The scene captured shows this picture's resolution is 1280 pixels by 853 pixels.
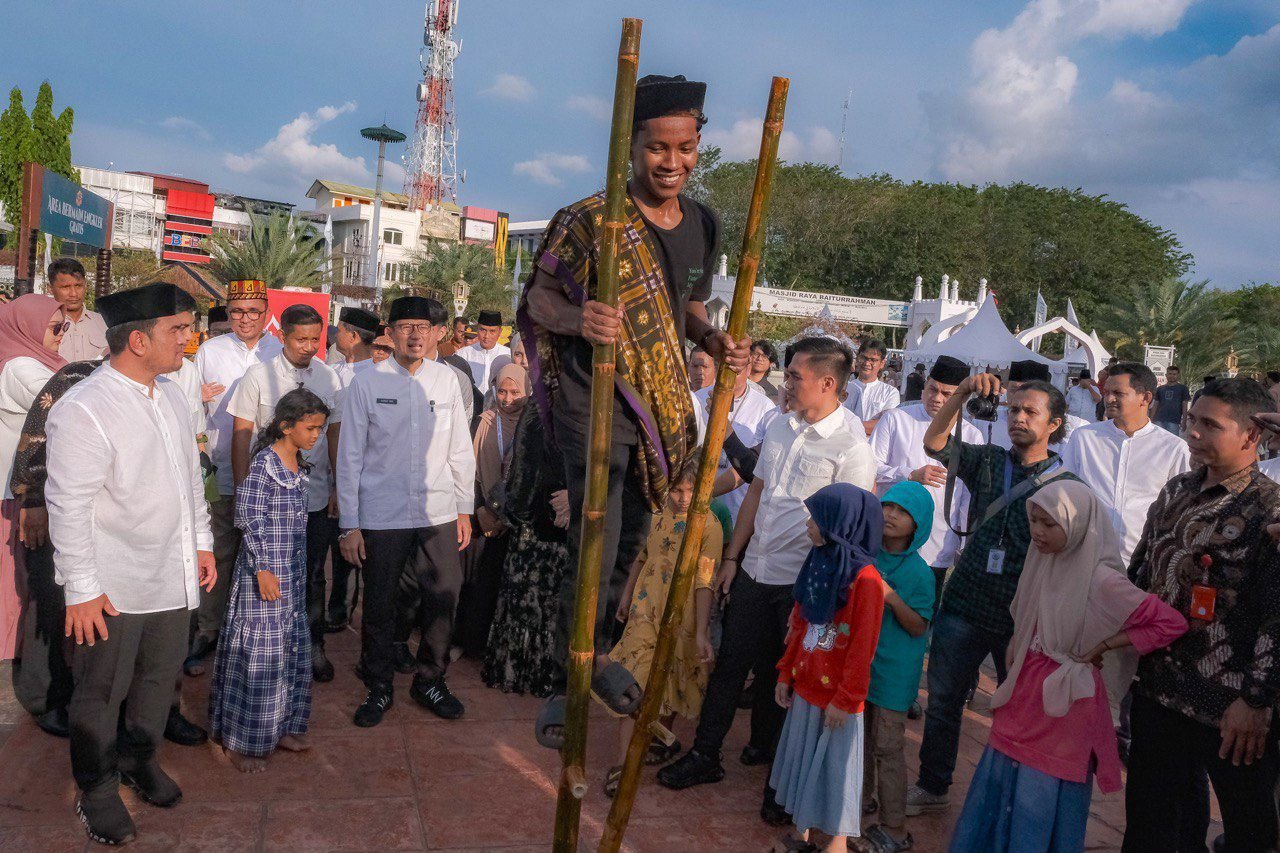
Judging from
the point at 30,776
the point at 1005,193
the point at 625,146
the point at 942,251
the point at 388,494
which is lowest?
the point at 30,776

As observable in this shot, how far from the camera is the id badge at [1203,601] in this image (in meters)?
3.49

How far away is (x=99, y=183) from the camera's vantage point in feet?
209

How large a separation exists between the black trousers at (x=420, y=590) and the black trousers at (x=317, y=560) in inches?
20.0

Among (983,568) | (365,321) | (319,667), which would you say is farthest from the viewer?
(365,321)

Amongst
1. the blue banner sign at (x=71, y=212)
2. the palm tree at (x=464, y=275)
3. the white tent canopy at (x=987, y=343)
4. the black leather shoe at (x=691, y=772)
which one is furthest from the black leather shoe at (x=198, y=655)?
the palm tree at (x=464, y=275)

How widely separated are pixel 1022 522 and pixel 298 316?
421 centimetres

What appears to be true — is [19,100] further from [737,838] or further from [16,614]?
[737,838]

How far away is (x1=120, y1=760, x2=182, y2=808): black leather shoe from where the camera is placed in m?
4.13

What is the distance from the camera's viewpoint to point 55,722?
15.8ft

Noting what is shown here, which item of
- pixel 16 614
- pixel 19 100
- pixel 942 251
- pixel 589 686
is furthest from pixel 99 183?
pixel 589 686

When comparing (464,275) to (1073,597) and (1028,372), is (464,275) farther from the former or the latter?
(1073,597)

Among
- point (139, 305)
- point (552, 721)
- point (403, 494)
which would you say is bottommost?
point (552, 721)

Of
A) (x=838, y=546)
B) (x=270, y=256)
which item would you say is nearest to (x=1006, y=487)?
(x=838, y=546)

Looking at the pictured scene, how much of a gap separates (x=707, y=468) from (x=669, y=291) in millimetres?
555
